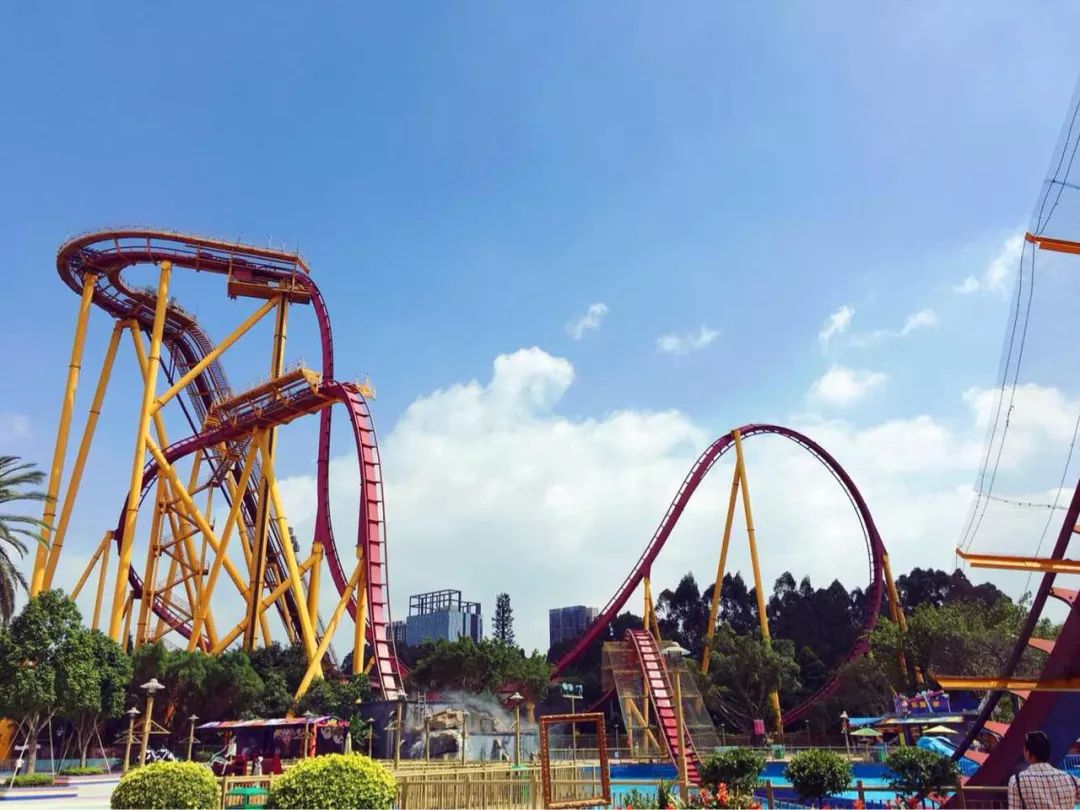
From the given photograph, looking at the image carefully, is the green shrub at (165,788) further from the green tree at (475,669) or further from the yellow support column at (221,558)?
the green tree at (475,669)

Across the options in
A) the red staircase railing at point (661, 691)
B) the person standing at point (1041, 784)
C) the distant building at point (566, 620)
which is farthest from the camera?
the distant building at point (566, 620)

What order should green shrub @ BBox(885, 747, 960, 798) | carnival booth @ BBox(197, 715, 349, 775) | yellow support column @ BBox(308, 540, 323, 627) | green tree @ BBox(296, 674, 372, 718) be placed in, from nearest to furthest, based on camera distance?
green shrub @ BBox(885, 747, 960, 798)
carnival booth @ BBox(197, 715, 349, 775)
green tree @ BBox(296, 674, 372, 718)
yellow support column @ BBox(308, 540, 323, 627)

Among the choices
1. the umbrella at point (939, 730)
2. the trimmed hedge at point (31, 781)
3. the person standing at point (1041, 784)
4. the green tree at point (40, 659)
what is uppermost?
the green tree at point (40, 659)

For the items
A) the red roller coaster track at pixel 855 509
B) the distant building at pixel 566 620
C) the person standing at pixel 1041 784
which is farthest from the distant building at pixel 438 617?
the person standing at pixel 1041 784

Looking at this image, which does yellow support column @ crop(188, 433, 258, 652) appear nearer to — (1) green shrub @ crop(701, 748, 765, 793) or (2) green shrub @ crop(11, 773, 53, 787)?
(2) green shrub @ crop(11, 773, 53, 787)

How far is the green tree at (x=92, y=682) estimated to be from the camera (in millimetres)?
A: 22938

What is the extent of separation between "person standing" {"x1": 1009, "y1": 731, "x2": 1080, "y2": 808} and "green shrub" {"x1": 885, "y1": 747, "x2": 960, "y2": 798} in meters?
9.27

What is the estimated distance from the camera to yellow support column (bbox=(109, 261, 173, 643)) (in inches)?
1117

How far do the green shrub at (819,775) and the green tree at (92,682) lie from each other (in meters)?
18.9

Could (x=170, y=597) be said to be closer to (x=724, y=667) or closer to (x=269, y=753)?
(x=269, y=753)

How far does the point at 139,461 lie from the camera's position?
30344mm

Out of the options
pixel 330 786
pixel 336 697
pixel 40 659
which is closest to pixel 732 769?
pixel 330 786

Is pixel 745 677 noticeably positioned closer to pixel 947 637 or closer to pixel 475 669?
pixel 947 637

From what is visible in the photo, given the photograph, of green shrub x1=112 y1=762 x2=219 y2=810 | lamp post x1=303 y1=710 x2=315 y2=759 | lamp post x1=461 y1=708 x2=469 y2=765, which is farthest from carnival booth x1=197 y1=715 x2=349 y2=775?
green shrub x1=112 y1=762 x2=219 y2=810
